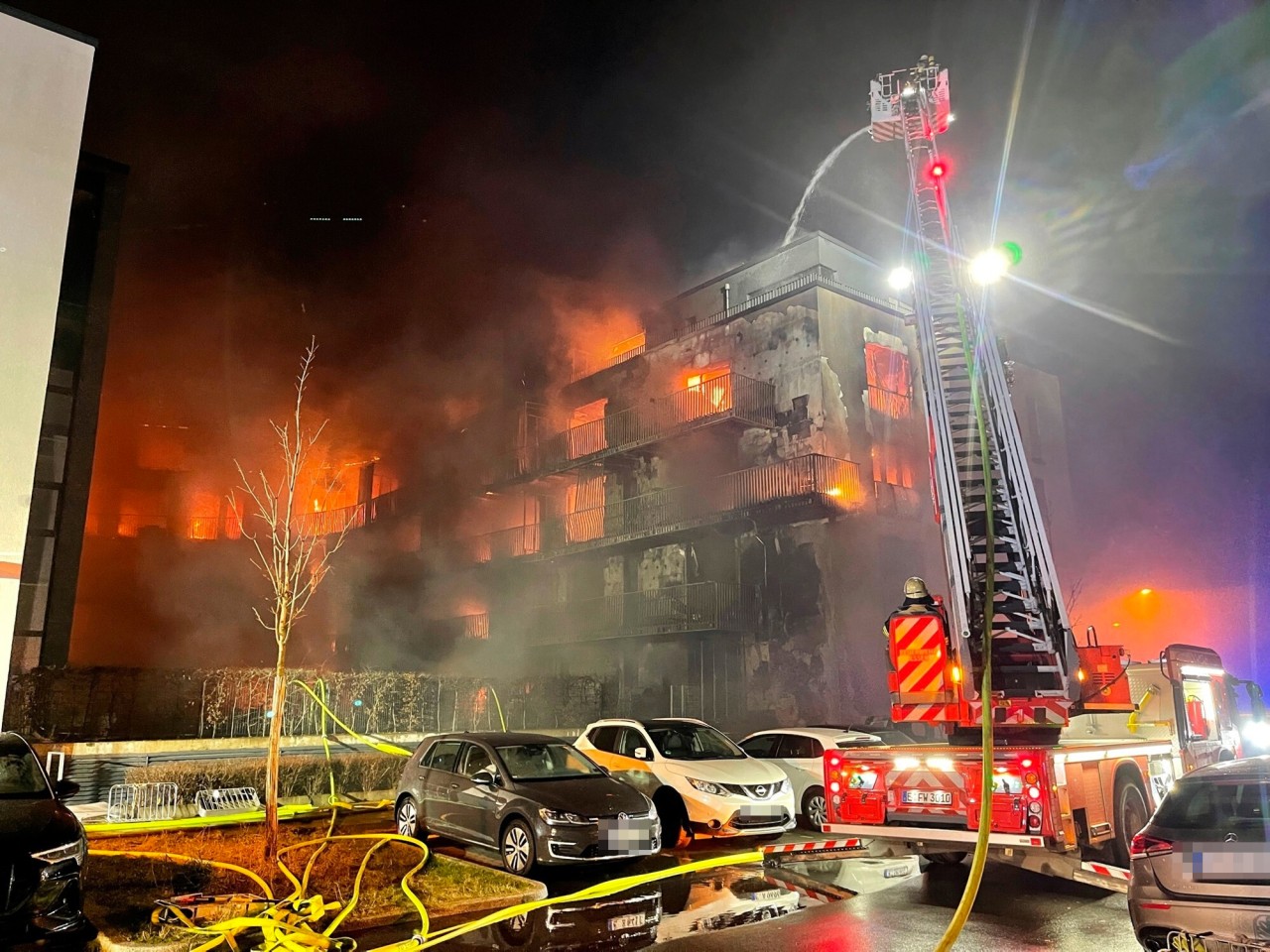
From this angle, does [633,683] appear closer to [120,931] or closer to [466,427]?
[466,427]

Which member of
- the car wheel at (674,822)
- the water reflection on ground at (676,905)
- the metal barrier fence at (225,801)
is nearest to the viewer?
the water reflection on ground at (676,905)

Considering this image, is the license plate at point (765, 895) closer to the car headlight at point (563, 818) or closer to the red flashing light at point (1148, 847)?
the car headlight at point (563, 818)

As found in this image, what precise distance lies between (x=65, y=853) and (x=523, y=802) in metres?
3.37

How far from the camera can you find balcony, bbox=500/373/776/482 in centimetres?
1894

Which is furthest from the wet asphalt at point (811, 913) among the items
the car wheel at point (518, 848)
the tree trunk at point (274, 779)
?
the tree trunk at point (274, 779)

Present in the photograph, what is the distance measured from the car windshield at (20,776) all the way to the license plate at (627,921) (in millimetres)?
4198

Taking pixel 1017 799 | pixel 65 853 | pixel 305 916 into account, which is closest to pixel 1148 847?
pixel 1017 799

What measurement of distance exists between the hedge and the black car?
178 inches

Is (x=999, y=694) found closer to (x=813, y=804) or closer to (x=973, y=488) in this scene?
(x=973, y=488)

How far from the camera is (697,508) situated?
66.5ft

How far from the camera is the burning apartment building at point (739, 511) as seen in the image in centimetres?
1741

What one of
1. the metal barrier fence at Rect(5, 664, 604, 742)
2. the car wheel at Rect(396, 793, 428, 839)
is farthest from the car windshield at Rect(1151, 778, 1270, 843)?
the metal barrier fence at Rect(5, 664, 604, 742)

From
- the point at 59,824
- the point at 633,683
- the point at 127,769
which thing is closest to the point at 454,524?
the point at 633,683

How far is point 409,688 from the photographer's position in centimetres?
1485
